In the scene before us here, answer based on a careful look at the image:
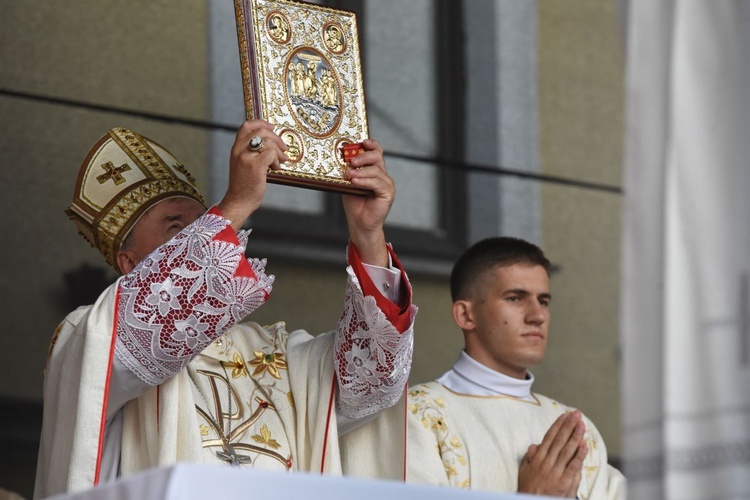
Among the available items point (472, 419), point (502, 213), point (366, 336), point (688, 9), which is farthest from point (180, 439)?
point (502, 213)

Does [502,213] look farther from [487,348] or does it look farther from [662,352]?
[662,352]

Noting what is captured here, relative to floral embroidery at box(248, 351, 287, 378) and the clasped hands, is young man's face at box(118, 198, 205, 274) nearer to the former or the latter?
floral embroidery at box(248, 351, 287, 378)

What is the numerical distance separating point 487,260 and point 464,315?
19 centimetres

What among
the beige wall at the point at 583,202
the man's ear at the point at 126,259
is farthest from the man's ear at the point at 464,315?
the beige wall at the point at 583,202

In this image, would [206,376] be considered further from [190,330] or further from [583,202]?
[583,202]

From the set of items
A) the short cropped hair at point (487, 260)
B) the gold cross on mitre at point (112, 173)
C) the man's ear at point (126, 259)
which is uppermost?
the short cropped hair at point (487, 260)

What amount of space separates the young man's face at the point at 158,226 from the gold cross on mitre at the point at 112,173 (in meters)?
0.15

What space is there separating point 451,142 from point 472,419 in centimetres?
185

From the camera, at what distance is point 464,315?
196 inches

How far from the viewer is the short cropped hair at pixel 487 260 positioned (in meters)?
5.00

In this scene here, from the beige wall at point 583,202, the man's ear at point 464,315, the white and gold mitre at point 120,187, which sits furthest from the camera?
the beige wall at point 583,202

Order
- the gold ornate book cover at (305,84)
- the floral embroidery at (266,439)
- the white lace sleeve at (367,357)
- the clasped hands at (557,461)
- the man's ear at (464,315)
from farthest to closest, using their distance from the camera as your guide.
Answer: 1. the man's ear at (464,315)
2. the clasped hands at (557,461)
3. the floral embroidery at (266,439)
4. the white lace sleeve at (367,357)
5. the gold ornate book cover at (305,84)

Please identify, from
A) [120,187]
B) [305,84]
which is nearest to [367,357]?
[305,84]

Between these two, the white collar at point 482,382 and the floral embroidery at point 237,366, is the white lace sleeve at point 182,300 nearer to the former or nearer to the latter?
the floral embroidery at point 237,366
